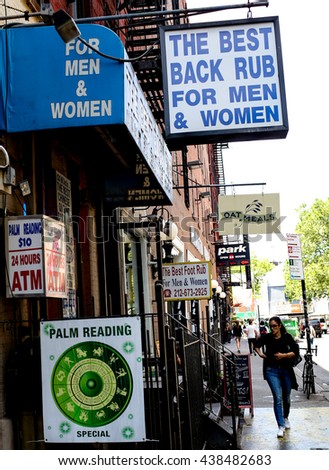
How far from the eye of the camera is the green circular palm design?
16.9 feet

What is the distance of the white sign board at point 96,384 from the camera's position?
5.15 m

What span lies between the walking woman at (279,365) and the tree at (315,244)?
160 ft

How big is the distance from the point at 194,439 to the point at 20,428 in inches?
80.7

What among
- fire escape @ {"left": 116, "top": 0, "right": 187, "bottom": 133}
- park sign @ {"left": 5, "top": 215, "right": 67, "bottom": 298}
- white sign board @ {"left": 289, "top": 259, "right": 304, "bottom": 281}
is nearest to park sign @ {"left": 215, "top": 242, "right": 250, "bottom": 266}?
white sign board @ {"left": 289, "top": 259, "right": 304, "bottom": 281}

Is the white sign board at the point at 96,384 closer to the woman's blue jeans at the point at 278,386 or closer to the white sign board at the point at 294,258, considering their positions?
the woman's blue jeans at the point at 278,386

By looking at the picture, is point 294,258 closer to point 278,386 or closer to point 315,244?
point 278,386

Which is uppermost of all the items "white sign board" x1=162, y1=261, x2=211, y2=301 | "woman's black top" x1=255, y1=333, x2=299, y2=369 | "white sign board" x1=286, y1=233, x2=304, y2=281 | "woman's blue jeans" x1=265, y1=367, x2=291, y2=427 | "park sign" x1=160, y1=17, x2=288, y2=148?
"park sign" x1=160, y1=17, x2=288, y2=148

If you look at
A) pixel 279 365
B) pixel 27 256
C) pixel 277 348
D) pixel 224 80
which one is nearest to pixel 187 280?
pixel 277 348

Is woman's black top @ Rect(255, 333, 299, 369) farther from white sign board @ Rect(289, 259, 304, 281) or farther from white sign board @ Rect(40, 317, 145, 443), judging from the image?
white sign board @ Rect(289, 259, 304, 281)

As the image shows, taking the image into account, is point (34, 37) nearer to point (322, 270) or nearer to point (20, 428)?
point (20, 428)

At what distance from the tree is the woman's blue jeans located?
4876cm

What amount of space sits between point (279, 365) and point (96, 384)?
4.95 m

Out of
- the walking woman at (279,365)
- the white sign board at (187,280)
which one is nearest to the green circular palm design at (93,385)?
the walking woman at (279,365)
